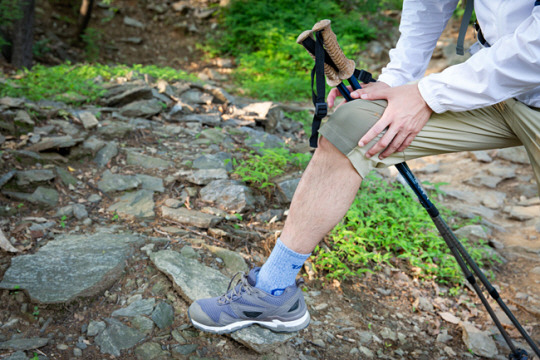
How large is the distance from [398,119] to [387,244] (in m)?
1.99

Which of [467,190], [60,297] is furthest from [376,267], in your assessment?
[467,190]

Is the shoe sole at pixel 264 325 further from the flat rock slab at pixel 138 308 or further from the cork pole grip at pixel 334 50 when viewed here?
the cork pole grip at pixel 334 50

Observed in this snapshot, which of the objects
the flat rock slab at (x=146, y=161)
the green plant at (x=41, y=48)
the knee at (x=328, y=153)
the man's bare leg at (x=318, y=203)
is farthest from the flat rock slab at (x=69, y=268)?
the green plant at (x=41, y=48)

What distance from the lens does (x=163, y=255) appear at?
2545 millimetres

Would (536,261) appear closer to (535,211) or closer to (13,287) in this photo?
(535,211)

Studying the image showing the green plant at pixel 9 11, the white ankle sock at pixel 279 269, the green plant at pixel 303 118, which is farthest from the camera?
the green plant at pixel 9 11

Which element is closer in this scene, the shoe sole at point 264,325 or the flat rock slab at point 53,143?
the shoe sole at point 264,325

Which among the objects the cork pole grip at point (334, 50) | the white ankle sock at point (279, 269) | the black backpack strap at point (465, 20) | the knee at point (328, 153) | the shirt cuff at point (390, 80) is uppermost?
the black backpack strap at point (465, 20)

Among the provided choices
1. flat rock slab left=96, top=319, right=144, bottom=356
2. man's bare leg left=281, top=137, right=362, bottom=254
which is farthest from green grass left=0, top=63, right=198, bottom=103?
man's bare leg left=281, top=137, right=362, bottom=254

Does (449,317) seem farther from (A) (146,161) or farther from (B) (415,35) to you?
(A) (146,161)

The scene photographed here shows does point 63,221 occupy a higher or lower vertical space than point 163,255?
lower

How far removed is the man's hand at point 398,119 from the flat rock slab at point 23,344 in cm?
190

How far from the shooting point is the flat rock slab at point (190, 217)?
9.93 ft

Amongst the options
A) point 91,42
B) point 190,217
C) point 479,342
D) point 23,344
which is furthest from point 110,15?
point 479,342
